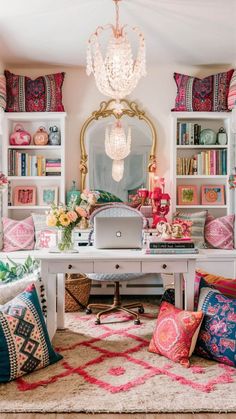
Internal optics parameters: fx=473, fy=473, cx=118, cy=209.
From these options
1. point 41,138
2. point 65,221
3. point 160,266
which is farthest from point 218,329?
point 41,138

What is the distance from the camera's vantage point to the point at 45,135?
17.8 ft

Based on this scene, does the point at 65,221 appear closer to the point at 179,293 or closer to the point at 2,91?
the point at 179,293

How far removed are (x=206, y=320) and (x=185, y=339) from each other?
0.67ft

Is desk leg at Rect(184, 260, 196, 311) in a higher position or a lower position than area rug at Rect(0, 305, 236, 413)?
higher

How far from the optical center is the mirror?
18.0 ft

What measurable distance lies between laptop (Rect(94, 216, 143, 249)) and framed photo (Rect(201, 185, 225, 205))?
2110 mm

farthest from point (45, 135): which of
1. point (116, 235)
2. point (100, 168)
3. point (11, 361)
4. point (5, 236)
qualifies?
point (11, 361)

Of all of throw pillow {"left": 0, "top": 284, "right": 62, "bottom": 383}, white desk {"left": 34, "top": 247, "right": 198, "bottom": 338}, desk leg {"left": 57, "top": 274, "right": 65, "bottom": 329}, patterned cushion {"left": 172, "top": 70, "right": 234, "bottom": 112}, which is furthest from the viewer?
patterned cushion {"left": 172, "top": 70, "right": 234, "bottom": 112}

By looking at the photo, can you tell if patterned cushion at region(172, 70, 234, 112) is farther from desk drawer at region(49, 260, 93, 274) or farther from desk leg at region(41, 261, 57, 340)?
desk leg at region(41, 261, 57, 340)

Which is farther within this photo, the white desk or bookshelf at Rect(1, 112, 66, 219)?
bookshelf at Rect(1, 112, 66, 219)

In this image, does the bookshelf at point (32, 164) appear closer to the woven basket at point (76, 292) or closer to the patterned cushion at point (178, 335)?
the woven basket at point (76, 292)

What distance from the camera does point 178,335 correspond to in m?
3.15

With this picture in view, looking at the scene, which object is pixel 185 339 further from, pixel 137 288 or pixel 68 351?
pixel 137 288

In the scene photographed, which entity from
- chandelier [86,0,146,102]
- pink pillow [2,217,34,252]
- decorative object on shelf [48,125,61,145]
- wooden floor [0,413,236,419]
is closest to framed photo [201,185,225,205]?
decorative object on shelf [48,125,61,145]
